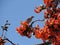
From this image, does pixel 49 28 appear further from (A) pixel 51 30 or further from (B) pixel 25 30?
(B) pixel 25 30

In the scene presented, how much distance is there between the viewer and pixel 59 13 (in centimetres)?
124

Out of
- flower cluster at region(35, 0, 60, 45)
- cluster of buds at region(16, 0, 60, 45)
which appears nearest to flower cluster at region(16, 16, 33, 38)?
cluster of buds at region(16, 0, 60, 45)

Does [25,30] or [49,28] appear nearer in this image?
[49,28]

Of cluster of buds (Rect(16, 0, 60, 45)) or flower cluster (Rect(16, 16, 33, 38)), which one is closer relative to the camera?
cluster of buds (Rect(16, 0, 60, 45))

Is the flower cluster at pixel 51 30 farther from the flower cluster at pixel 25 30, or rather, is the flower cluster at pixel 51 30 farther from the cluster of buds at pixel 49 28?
the flower cluster at pixel 25 30

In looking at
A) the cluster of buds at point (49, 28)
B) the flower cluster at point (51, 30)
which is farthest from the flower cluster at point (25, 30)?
the flower cluster at point (51, 30)

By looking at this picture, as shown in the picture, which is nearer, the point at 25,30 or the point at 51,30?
the point at 51,30

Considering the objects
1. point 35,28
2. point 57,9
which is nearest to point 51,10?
point 57,9

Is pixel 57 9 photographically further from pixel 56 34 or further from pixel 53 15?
pixel 56 34

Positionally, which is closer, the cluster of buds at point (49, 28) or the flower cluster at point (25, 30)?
the cluster of buds at point (49, 28)

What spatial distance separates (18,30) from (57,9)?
0.32 metres

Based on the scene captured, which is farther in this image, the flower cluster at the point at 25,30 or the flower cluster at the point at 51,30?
the flower cluster at the point at 25,30

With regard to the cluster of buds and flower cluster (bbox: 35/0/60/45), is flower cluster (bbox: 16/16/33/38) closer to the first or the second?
the cluster of buds

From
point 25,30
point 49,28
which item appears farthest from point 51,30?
point 25,30
